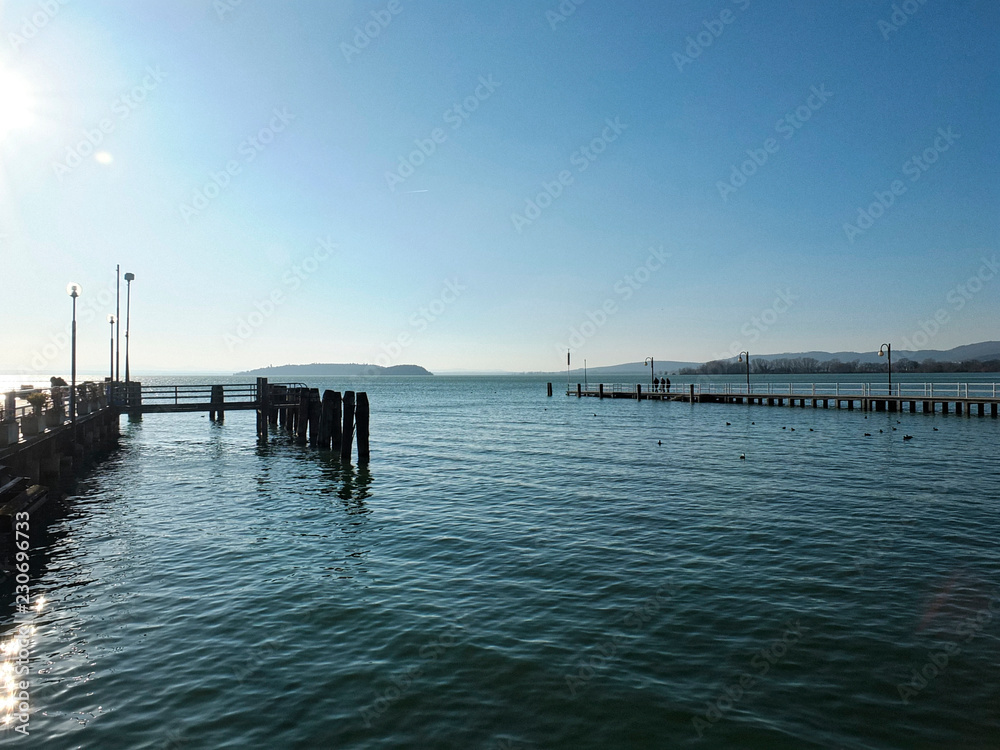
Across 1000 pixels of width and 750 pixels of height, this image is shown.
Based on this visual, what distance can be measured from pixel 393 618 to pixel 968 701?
24.4 ft

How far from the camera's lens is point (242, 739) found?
21.1 ft

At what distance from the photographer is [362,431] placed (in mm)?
27516

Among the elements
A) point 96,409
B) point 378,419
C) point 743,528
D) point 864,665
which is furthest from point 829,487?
point 378,419

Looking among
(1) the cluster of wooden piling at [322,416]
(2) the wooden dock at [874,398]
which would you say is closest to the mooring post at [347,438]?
(1) the cluster of wooden piling at [322,416]

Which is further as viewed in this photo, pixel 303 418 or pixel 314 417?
pixel 303 418

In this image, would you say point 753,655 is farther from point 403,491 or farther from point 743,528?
point 403,491

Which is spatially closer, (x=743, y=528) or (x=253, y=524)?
(x=743, y=528)
